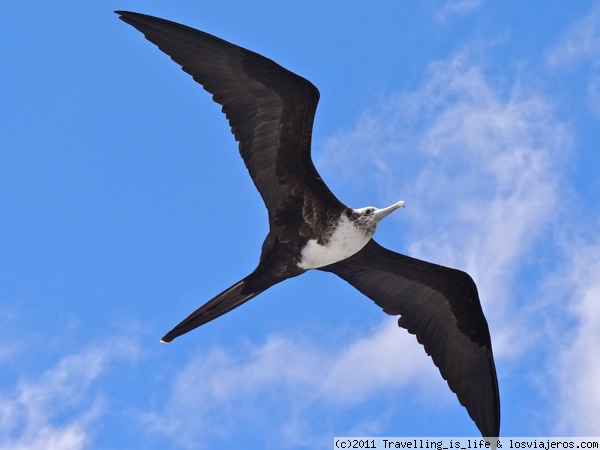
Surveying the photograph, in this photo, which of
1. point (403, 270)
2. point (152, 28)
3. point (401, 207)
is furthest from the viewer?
point (403, 270)

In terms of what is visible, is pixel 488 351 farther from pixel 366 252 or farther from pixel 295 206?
pixel 295 206

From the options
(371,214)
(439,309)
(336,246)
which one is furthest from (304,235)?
(439,309)

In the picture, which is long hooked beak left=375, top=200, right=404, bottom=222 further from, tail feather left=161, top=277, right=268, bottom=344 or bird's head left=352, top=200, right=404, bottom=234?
tail feather left=161, top=277, right=268, bottom=344

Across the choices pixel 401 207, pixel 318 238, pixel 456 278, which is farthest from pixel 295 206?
pixel 456 278

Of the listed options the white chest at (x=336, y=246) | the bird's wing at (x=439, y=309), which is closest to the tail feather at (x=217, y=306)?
the white chest at (x=336, y=246)

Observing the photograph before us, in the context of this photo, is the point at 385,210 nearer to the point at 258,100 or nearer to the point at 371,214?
the point at 371,214

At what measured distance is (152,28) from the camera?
1101cm

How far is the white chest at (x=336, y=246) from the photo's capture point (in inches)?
461

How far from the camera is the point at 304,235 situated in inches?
460

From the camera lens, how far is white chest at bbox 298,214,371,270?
38.4 ft

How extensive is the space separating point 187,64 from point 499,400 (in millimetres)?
4982

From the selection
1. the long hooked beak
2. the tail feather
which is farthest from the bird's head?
the tail feather

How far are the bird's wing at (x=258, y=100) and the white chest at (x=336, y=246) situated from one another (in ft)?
1.21

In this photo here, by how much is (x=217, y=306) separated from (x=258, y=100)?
6.86 feet
